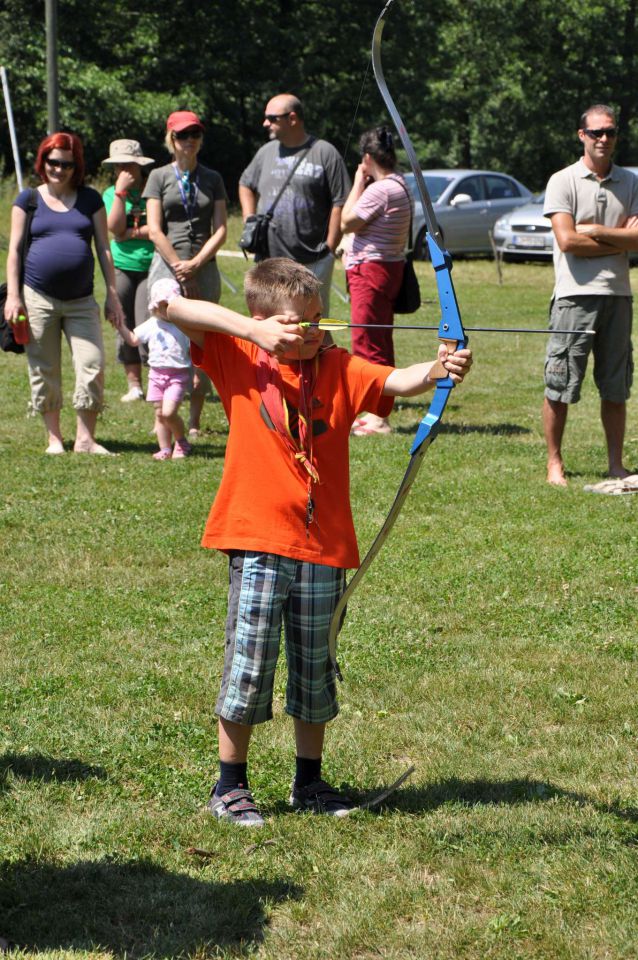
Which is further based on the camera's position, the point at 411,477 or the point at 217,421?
the point at 217,421

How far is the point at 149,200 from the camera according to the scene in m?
8.52

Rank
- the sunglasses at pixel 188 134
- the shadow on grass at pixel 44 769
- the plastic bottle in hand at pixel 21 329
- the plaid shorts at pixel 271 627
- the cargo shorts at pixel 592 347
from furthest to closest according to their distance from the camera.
→ the sunglasses at pixel 188 134
the plastic bottle in hand at pixel 21 329
the cargo shorts at pixel 592 347
the shadow on grass at pixel 44 769
the plaid shorts at pixel 271 627

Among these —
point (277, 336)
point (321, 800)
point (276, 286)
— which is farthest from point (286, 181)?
point (321, 800)

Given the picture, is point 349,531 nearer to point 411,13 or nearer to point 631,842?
point 631,842

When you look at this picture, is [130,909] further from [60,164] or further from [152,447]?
[152,447]

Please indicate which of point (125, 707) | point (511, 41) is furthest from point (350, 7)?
point (125, 707)

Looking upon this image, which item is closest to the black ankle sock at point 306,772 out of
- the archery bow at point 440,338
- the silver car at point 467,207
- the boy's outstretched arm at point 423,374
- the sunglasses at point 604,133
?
the archery bow at point 440,338

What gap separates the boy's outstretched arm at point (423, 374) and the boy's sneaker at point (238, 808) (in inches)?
51.1

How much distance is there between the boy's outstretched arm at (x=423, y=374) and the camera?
3.41m

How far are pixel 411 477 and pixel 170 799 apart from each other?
1.28 m

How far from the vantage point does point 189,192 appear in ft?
28.1

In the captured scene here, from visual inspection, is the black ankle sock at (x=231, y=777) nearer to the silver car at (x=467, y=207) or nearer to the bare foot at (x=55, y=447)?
the bare foot at (x=55, y=447)

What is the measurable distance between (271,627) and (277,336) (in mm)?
847

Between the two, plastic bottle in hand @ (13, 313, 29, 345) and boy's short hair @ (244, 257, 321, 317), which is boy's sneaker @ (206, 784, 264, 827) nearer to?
boy's short hair @ (244, 257, 321, 317)
